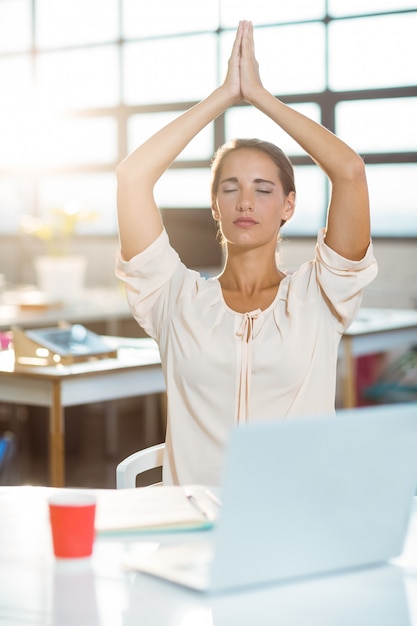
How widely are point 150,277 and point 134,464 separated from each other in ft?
1.24

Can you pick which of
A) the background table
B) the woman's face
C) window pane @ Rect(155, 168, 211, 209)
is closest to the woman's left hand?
the woman's face

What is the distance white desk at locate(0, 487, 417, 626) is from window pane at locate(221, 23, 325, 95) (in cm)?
598

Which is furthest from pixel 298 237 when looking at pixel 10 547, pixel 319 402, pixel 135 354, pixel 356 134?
pixel 10 547

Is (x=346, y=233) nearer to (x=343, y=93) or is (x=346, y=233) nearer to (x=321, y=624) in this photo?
(x=321, y=624)

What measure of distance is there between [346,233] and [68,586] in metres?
1.03

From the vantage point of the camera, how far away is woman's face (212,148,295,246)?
208cm

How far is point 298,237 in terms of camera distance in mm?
7090

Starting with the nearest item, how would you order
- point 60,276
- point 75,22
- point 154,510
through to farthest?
point 154,510, point 60,276, point 75,22

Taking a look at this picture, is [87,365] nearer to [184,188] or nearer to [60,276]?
[60,276]

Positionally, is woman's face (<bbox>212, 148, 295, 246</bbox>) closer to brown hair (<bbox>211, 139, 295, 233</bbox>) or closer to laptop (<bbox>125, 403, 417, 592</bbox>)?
brown hair (<bbox>211, 139, 295, 233</bbox>)

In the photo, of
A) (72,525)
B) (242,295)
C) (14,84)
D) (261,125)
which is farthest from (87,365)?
(14,84)

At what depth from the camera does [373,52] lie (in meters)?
6.70

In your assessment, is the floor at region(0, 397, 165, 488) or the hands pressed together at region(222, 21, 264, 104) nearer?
the hands pressed together at region(222, 21, 264, 104)

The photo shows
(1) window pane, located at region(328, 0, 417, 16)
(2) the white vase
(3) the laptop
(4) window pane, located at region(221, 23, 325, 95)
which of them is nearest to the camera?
(3) the laptop
